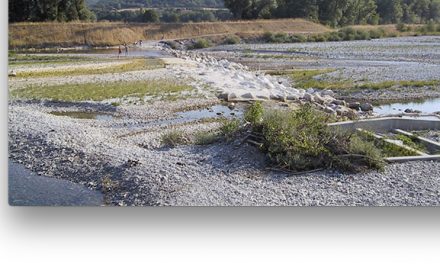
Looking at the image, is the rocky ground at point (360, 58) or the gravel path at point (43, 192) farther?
the rocky ground at point (360, 58)

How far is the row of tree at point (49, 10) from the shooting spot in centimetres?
542

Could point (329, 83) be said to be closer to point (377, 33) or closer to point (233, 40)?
point (377, 33)

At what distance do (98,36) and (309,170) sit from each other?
2.42 m

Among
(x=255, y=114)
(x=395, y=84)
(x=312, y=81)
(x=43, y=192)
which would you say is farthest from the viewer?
(x=395, y=84)

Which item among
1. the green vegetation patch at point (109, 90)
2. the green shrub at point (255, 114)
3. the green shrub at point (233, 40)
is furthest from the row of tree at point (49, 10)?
the green shrub at point (255, 114)

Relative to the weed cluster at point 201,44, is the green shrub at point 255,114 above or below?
below

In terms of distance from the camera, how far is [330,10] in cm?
585

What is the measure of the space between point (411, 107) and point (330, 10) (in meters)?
1.32

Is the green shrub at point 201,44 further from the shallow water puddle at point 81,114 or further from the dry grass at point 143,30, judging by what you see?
the shallow water puddle at point 81,114

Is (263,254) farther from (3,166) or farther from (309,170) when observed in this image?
(3,166)

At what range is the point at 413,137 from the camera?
6078 millimetres

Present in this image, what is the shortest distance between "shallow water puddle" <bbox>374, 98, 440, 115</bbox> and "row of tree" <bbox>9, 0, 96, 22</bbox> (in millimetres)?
3138

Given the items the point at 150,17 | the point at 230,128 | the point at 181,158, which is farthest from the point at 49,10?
the point at 230,128

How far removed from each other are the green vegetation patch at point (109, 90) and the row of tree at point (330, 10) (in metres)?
1.03
